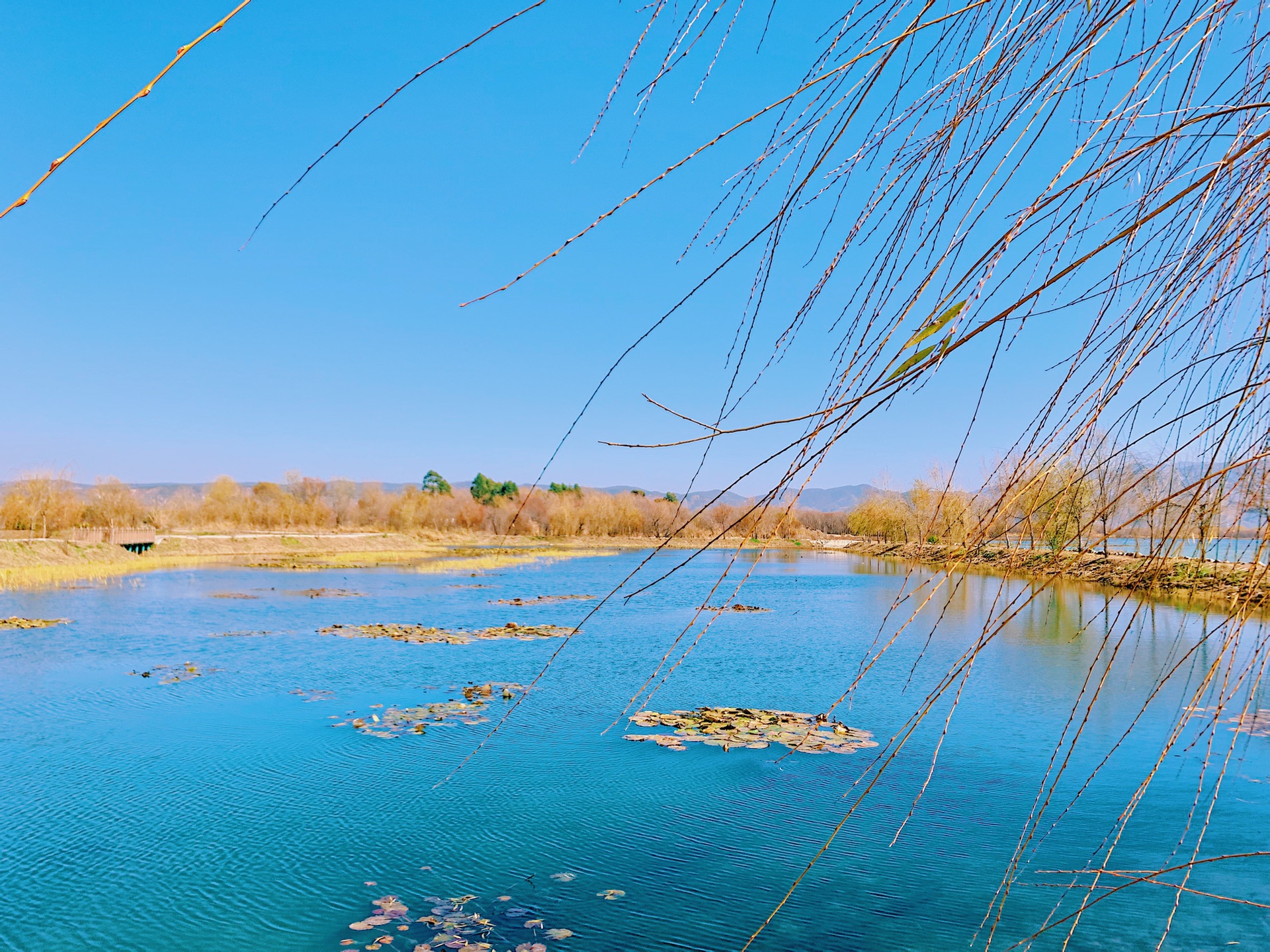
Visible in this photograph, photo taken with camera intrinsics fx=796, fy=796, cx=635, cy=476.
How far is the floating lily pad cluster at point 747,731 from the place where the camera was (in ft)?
23.3

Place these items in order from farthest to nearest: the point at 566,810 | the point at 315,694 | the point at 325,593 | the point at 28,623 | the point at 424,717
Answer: the point at 325,593
the point at 28,623
the point at 315,694
the point at 424,717
the point at 566,810

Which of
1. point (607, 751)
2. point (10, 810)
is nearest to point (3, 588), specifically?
point (10, 810)

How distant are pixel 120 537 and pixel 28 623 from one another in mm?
22523

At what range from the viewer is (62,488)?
1432 inches

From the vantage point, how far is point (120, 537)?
33094 mm

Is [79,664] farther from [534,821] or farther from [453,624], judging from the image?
[534,821]

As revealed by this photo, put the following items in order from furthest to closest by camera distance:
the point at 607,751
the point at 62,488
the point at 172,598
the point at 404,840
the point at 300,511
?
1. the point at 300,511
2. the point at 62,488
3. the point at 172,598
4. the point at 607,751
5. the point at 404,840

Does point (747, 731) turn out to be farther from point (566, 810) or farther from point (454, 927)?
point (454, 927)

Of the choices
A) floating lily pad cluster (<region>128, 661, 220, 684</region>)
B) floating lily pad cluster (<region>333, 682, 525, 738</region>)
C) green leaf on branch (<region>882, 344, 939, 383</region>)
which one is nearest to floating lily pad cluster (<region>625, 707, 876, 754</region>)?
floating lily pad cluster (<region>333, 682, 525, 738</region>)

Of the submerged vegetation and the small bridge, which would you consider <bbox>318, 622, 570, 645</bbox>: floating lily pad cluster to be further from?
the small bridge

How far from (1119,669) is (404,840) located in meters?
9.63

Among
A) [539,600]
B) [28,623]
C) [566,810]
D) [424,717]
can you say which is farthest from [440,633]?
[566,810]

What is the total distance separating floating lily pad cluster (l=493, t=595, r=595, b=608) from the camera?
18.6m

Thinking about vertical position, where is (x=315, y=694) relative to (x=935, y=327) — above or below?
below
